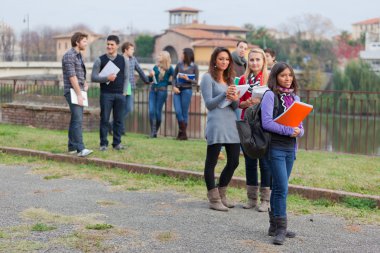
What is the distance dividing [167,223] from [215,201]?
835 mm

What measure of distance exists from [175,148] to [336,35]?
11824 centimetres

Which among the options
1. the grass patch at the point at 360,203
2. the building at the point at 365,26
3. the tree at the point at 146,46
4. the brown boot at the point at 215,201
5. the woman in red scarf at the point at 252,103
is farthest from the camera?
the building at the point at 365,26

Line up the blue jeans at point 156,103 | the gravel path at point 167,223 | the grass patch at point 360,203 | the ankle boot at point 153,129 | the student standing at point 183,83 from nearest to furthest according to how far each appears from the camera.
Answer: the gravel path at point 167,223 → the grass patch at point 360,203 → the student standing at point 183,83 → the blue jeans at point 156,103 → the ankle boot at point 153,129

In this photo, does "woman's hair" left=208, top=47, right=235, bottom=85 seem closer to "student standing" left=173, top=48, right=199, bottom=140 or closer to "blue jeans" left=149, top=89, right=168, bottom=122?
"student standing" left=173, top=48, right=199, bottom=140

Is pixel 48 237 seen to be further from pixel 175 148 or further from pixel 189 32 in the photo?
pixel 189 32

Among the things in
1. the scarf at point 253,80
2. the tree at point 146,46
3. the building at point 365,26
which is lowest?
the scarf at point 253,80

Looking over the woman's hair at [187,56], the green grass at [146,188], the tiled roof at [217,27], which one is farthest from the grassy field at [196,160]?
the tiled roof at [217,27]

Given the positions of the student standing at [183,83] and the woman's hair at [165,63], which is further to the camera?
the woman's hair at [165,63]

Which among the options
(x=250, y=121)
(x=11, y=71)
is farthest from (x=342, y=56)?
(x=250, y=121)

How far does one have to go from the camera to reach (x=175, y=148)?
36.1ft

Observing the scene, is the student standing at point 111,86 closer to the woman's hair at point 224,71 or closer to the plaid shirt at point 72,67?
the plaid shirt at point 72,67

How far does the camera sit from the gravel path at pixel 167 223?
5.32 metres

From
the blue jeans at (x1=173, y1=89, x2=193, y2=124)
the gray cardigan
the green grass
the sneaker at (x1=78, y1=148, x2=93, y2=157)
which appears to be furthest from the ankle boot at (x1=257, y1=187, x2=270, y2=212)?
the blue jeans at (x1=173, y1=89, x2=193, y2=124)

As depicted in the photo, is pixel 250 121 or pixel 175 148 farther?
pixel 175 148
